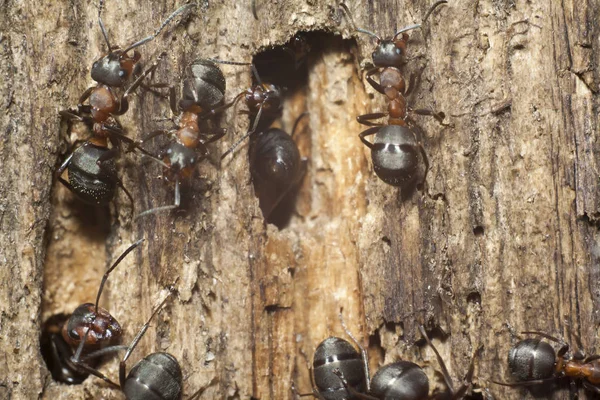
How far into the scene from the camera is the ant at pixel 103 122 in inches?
170

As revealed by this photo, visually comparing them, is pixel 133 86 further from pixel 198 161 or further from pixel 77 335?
pixel 77 335

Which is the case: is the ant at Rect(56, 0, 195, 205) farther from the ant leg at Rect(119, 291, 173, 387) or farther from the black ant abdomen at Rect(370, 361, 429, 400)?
the black ant abdomen at Rect(370, 361, 429, 400)

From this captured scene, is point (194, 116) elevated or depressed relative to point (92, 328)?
elevated

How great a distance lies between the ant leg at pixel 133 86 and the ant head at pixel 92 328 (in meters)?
1.47

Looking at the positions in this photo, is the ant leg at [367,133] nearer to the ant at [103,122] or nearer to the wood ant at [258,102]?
the wood ant at [258,102]

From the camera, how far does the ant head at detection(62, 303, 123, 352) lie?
14.7 ft

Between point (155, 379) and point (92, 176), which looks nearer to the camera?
point (155, 379)

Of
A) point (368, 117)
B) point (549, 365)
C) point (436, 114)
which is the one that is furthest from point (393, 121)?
point (549, 365)

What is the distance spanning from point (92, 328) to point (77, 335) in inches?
8.4

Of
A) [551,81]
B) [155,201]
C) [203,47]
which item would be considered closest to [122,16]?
[203,47]

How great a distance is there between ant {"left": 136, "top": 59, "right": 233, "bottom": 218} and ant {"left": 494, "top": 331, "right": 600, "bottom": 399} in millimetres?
2478

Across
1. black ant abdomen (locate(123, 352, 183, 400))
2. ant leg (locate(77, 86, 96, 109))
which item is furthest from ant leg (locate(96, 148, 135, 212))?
black ant abdomen (locate(123, 352, 183, 400))

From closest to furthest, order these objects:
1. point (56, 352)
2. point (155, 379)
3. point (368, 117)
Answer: point (155, 379) → point (368, 117) → point (56, 352)

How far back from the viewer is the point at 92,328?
4512mm
